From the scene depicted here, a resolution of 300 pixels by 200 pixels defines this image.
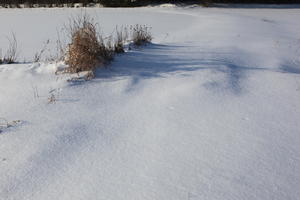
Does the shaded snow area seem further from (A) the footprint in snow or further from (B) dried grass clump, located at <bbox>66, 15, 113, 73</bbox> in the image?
(B) dried grass clump, located at <bbox>66, 15, 113, 73</bbox>

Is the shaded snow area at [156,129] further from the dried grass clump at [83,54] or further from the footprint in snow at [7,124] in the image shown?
the dried grass clump at [83,54]

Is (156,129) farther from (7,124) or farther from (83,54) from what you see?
(83,54)

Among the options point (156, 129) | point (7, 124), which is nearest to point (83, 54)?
point (7, 124)

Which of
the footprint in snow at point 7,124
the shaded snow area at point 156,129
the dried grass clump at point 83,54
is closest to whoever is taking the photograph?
the shaded snow area at point 156,129

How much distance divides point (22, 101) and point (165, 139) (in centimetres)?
120

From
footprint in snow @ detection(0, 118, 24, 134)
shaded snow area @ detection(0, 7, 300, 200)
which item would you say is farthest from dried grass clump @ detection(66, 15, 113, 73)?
footprint in snow @ detection(0, 118, 24, 134)

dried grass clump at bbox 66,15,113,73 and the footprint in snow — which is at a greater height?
dried grass clump at bbox 66,15,113,73

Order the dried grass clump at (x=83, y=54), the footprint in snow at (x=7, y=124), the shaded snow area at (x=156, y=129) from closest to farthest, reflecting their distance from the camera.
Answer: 1. the shaded snow area at (x=156, y=129)
2. the footprint in snow at (x=7, y=124)
3. the dried grass clump at (x=83, y=54)

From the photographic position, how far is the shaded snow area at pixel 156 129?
1.58 metres

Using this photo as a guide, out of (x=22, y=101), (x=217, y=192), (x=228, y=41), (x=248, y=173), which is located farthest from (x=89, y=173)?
(x=228, y=41)

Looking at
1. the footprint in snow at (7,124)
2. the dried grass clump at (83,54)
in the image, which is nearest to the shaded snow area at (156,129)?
the footprint in snow at (7,124)

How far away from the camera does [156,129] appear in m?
2.10

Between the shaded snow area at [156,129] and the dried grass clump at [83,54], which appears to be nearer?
the shaded snow area at [156,129]

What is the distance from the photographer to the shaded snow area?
1581 millimetres
